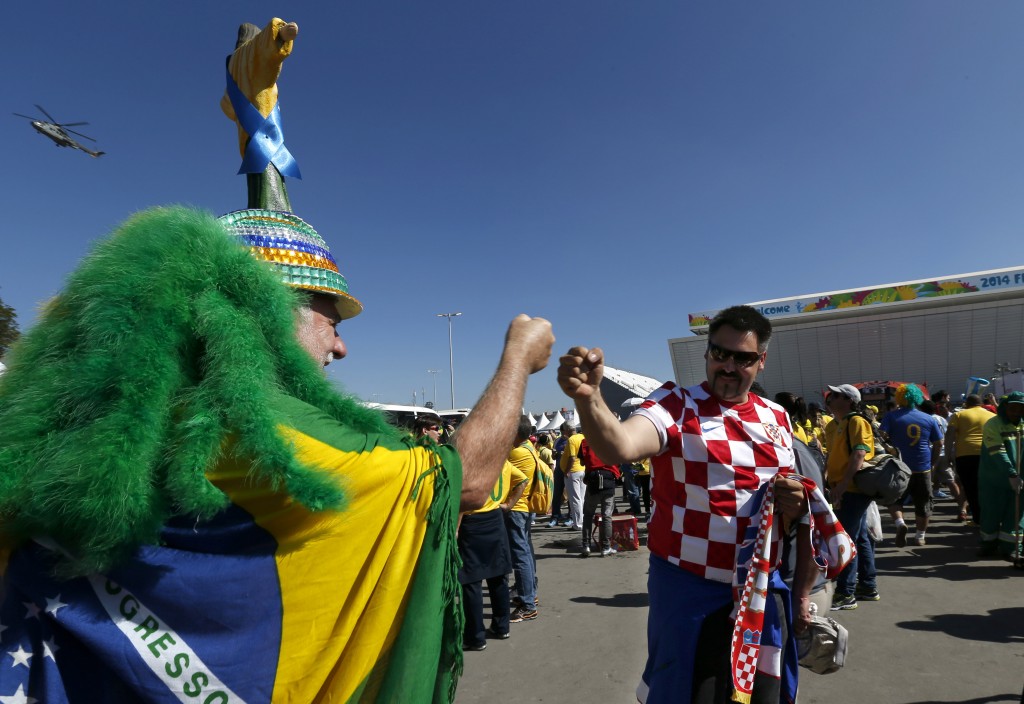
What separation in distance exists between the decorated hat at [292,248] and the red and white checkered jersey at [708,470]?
137cm

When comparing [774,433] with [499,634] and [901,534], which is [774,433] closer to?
[499,634]

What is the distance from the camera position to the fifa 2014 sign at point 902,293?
5019 cm

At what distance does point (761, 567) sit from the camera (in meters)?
2.00

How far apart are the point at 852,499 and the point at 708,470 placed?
4.07 metres

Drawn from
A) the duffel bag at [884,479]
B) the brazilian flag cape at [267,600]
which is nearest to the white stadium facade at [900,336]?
the duffel bag at [884,479]

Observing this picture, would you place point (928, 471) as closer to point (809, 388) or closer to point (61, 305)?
point (61, 305)

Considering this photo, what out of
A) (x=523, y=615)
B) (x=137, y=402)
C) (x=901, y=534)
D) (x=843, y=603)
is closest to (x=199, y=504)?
(x=137, y=402)

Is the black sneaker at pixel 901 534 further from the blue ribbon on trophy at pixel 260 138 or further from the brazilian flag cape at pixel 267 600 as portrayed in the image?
the blue ribbon on trophy at pixel 260 138

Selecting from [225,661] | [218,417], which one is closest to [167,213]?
[218,417]

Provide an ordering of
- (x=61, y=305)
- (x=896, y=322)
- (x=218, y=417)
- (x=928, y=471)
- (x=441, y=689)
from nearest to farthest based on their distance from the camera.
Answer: (x=218, y=417)
(x=61, y=305)
(x=441, y=689)
(x=928, y=471)
(x=896, y=322)

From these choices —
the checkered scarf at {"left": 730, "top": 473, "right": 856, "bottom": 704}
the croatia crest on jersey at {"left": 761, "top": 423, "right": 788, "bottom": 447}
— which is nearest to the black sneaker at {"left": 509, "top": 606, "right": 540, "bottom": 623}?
the checkered scarf at {"left": 730, "top": 473, "right": 856, "bottom": 704}

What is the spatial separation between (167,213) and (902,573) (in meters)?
7.87

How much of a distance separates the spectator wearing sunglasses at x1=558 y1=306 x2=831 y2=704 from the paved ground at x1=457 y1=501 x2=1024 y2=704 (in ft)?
6.72

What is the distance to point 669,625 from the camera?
2.14 meters
